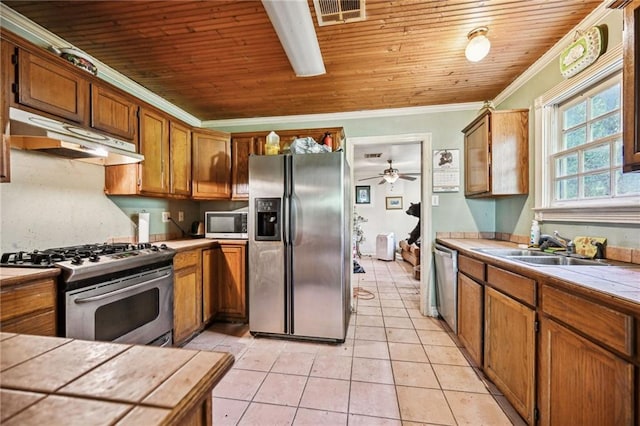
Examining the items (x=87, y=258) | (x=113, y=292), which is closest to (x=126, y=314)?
(x=113, y=292)

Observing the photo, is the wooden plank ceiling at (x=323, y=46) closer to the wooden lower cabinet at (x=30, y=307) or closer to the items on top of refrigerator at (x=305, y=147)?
the items on top of refrigerator at (x=305, y=147)

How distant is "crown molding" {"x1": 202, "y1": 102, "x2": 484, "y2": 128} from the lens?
3.02 m

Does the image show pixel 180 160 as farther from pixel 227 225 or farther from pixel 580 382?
pixel 580 382

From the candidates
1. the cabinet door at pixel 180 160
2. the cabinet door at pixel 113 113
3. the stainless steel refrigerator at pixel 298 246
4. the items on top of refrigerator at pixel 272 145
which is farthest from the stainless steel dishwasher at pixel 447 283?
the cabinet door at pixel 113 113

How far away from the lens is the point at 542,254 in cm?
192

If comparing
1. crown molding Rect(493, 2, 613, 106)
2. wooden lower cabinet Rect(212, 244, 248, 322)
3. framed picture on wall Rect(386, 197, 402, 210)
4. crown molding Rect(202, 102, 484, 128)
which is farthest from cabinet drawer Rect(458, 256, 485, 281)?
framed picture on wall Rect(386, 197, 402, 210)

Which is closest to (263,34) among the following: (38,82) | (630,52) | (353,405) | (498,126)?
(38,82)

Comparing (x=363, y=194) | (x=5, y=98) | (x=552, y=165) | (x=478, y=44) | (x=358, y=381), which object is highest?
(x=478, y=44)

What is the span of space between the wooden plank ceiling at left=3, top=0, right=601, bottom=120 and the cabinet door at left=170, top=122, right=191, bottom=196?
0.41 meters

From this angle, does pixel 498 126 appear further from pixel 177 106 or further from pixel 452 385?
pixel 177 106

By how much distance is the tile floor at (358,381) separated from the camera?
1.55 metres

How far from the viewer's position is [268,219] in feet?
8.23

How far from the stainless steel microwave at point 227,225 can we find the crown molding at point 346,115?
1320 millimetres

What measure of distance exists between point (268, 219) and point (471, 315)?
1848 mm
